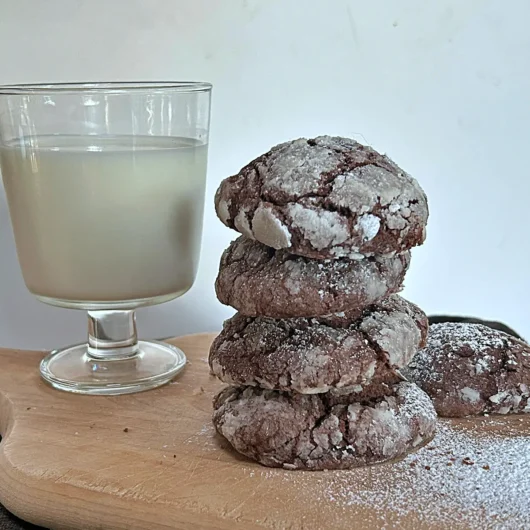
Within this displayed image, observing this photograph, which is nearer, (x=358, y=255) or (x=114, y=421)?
(x=358, y=255)

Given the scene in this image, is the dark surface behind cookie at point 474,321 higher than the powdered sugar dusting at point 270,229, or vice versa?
the powdered sugar dusting at point 270,229

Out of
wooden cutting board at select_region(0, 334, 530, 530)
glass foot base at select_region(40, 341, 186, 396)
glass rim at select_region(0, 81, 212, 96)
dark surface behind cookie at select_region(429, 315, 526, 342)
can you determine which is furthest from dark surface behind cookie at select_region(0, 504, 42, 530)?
dark surface behind cookie at select_region(429, 315, 526, 342)

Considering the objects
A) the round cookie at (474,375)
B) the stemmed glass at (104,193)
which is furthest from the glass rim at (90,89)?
the round cookie at (474,375)

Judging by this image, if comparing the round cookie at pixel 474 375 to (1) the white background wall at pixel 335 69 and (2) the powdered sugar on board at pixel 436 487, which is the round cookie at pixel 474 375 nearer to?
(2) the powdered sugar on board at pixel 436 487

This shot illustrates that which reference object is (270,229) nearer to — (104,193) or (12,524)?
(104,193)

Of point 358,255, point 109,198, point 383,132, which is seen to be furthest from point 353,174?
point 383,132

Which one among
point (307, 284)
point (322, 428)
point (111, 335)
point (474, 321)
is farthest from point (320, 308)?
point (474, 321)

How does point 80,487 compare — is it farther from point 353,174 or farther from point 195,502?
point 353,174
